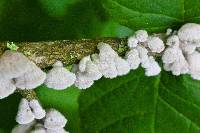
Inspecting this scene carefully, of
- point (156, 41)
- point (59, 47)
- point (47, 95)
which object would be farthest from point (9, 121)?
point (156, 41)

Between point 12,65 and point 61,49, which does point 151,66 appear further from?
point 12,65

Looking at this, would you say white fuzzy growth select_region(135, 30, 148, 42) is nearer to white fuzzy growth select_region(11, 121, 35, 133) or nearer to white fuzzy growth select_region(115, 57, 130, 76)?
white fuzzy growth select_region(115, 57, 130, 76)

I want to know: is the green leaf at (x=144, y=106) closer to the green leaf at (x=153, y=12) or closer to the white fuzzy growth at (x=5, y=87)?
the green leaf at (x=153, y=12)

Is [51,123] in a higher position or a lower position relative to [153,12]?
lower

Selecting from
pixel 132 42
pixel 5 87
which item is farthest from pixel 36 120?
pixel 132 42

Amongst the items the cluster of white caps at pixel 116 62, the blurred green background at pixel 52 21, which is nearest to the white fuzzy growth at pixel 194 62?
the cluster of white caps at pixel 116 62

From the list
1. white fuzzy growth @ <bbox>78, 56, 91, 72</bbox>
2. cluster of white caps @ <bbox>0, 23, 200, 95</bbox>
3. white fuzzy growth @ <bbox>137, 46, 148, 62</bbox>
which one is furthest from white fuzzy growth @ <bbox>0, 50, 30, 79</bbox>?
white fuzzy growth @ <bbox>137, 46, 148, 62</bbox>
